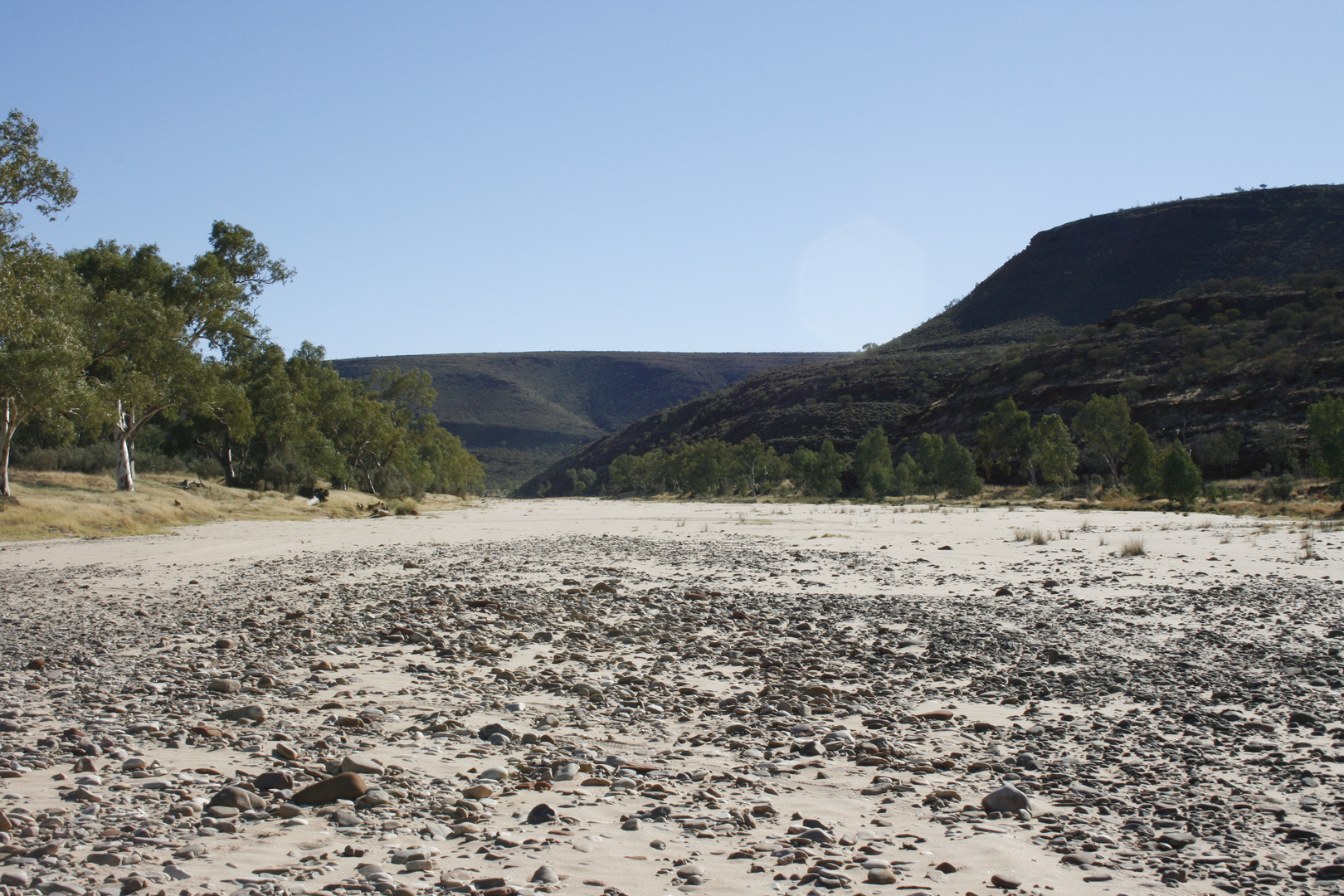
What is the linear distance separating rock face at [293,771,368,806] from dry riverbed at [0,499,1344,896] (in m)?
0.01

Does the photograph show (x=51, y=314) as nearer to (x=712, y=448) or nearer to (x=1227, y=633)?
(x=1227, y=633)

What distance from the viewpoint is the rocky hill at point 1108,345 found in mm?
74688

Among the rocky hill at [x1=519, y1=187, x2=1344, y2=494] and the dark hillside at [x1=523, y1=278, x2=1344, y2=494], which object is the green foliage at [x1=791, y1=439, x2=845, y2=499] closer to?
the dark hillside at [x1=523, y1=278, x2=1344, y2=494]

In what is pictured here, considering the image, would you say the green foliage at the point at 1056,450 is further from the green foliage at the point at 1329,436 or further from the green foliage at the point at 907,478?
the green foliage at the point at 1329,436

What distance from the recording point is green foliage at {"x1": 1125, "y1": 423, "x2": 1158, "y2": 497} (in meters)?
43.6

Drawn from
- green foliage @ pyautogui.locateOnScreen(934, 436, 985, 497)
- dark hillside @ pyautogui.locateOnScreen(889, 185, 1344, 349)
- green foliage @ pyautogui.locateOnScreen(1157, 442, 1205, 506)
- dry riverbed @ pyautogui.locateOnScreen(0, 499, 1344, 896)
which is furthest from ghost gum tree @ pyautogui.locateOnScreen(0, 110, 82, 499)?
dark hillside @ pyautogui.locateOnScreen(889, 185, 1344, 349)

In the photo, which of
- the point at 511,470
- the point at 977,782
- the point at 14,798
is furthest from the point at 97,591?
the point at 511,470

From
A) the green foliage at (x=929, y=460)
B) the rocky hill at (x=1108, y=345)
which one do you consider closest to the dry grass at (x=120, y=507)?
the green foliage at (x=929, y=460)

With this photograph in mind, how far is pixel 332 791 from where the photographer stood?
179 inches

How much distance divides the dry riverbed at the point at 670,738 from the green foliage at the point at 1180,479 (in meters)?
29.1

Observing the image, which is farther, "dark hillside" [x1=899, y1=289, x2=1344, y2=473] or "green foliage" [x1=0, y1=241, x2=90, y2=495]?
"dark hillside" [x1=899, y1=289, x2=1344, y2=473]

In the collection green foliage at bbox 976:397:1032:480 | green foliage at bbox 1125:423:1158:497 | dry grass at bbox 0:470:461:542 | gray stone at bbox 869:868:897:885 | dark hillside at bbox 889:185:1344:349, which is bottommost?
gray stone at bbox 869:868:897:885

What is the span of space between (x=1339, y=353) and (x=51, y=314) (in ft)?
281

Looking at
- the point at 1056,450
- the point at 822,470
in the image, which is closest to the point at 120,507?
the point at 1056,450
